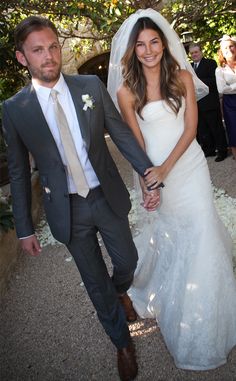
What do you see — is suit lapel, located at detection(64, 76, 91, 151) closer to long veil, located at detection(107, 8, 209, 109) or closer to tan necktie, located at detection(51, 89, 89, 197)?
tan necktie, located at detection(51, 89, 89, 197)

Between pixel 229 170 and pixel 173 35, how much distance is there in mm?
3690

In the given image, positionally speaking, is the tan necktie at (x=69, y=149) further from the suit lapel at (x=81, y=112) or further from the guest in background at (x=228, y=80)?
the guest in background at (x=228, y=80)

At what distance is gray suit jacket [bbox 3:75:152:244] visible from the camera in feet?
7.35

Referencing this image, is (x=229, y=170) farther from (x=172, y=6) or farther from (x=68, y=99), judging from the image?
(x=68, y=99)

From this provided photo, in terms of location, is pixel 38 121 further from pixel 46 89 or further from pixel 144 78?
pixel 144 78

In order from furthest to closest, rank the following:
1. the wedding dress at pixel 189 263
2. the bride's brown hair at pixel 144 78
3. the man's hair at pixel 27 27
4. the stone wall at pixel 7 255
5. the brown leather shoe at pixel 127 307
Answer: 1. the stone wall at pixel 7 255
2. the brown leather shoe at pixel 127 307
3. the bride's brown hair at pixel 144 78
4. the wedding dress at pixel 189 263
5. the man's hair at pixel 27 27

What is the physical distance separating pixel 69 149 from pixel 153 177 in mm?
599

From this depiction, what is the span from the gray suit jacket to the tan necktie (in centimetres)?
7

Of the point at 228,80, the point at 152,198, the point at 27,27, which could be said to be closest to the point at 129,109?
the point at 152,198

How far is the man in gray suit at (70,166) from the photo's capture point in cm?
221

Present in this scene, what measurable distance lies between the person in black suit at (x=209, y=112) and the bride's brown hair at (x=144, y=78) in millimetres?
3968

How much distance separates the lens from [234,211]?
14.7 feet

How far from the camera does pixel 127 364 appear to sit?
260cm

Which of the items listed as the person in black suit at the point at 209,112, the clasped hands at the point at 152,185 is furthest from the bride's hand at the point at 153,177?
the person in black suit at the point at 209,112
